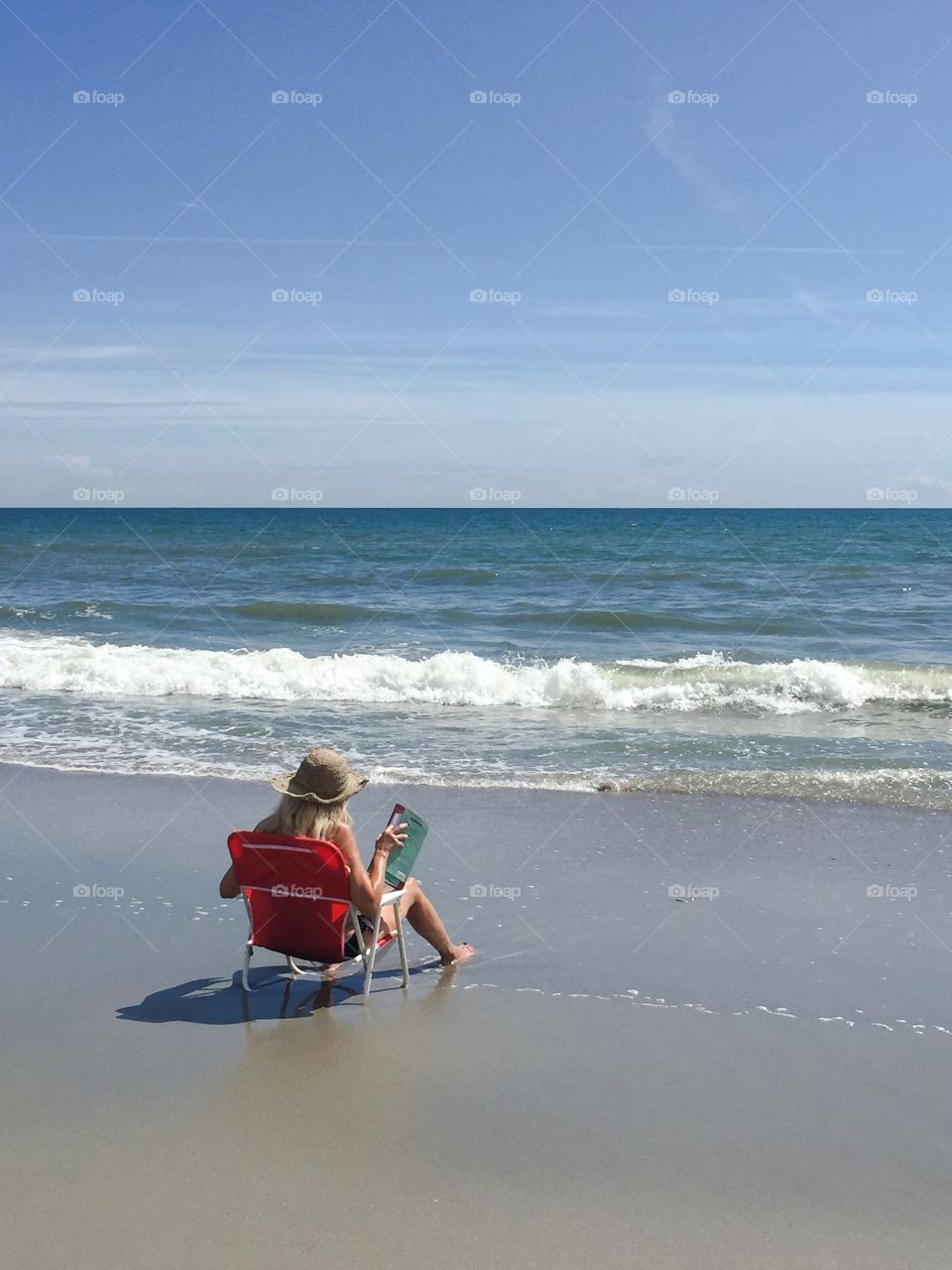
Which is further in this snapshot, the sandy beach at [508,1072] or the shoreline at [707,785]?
the shoreline at [707,785]

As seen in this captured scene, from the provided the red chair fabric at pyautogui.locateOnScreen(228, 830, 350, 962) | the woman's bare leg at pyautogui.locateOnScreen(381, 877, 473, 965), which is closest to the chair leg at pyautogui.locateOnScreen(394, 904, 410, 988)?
the woman's bare leg at pyautogui.locateOnScreen(381, 877, 473, 965)

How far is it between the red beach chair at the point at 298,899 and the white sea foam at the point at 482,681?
875 cm

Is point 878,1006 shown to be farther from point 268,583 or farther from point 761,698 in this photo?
point 268,583

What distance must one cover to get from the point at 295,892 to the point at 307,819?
311 millimetres

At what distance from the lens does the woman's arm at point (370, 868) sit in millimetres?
4871

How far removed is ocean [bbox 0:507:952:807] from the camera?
10234mm

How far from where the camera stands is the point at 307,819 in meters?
4.96

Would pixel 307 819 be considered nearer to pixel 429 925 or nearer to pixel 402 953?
pixel 402 953

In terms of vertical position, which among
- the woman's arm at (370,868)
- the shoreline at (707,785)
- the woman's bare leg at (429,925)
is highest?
the woman's arm at (370,868)

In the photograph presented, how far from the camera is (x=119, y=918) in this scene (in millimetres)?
5871

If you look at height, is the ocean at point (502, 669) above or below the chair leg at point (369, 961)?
above

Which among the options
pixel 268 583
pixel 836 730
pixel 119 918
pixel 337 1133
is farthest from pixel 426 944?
pixel 268 583

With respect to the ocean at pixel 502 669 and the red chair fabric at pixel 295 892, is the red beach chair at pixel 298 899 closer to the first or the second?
the red chair fabric at pixel 295 892

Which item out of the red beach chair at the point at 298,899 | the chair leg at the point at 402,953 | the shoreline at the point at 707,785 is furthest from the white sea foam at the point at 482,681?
the red beach chair at the point at 298,899
